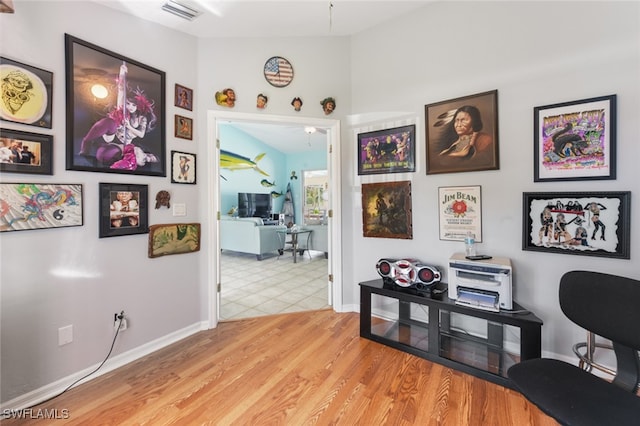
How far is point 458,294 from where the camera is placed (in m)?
2.05

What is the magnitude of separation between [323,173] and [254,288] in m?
5.79

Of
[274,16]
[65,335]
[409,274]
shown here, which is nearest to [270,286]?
[409,274]

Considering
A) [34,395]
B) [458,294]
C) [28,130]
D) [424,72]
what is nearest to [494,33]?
[424,72]

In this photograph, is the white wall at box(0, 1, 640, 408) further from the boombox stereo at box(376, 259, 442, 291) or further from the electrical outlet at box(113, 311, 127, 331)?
the boombox stereo at box(376, 259, 442, 291)

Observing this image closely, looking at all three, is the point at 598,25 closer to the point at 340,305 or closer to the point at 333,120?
the point at 333,120

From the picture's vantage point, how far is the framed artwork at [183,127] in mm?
2430

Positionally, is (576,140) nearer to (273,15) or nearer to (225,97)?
(273,15)

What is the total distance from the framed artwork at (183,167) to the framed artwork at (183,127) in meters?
0.16

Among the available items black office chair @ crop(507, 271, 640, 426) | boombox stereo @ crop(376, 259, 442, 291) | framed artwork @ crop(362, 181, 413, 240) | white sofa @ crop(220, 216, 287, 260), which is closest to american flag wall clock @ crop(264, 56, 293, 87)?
framed artwork @ crop(362, 181, 413, 240)

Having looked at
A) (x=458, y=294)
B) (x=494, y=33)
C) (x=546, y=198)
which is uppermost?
(x=494, y=33)

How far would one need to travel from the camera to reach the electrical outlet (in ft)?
6.76

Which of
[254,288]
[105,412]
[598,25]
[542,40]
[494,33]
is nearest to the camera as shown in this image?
[105,412]

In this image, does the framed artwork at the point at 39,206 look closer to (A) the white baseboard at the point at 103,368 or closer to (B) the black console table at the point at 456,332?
(A) the white baseboard at the point at 103,368

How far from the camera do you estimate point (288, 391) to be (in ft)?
5.82
